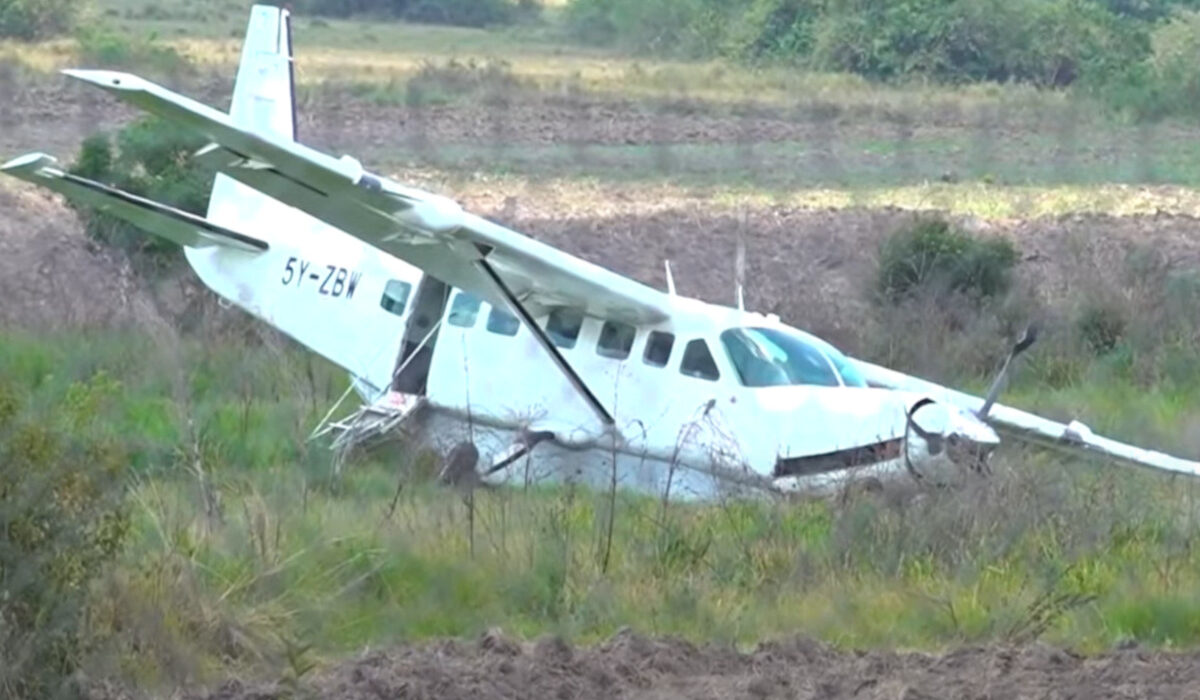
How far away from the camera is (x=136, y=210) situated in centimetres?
1769

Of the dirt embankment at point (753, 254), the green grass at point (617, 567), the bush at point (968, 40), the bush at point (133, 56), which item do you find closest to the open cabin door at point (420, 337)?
the green grass at point (617, 567)

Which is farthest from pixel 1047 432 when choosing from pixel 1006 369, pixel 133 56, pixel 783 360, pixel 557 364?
pixel 133 56

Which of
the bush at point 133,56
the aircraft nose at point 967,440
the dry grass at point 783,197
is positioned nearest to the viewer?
the aircraft nose at point 967,440

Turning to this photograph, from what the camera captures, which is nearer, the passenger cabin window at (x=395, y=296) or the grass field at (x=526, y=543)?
the grass field at (x=526, y=543)

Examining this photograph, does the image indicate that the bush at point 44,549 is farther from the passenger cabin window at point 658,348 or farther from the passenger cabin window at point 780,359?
the passenger cabin window at point 658,348

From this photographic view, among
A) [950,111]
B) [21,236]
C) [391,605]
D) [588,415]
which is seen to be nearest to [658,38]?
[950,111]

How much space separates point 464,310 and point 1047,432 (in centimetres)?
420

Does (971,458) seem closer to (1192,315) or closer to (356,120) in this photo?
(1192,315)

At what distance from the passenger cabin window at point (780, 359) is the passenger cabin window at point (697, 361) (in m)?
0.14

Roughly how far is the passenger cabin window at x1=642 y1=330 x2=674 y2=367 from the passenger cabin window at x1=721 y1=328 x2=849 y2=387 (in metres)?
0.43

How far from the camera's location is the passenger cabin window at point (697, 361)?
52.7 ft

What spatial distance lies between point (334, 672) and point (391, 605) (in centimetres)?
194

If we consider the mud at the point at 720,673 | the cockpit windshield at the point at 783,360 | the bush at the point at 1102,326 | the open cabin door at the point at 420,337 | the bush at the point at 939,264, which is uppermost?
the mud at the point at 720,673

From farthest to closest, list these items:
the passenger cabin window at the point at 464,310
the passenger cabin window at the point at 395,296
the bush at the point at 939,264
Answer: the bush at the point at 939,264, the passenger cabin window at the point at 395,296, the passenger cabin window at the point at 464,310
